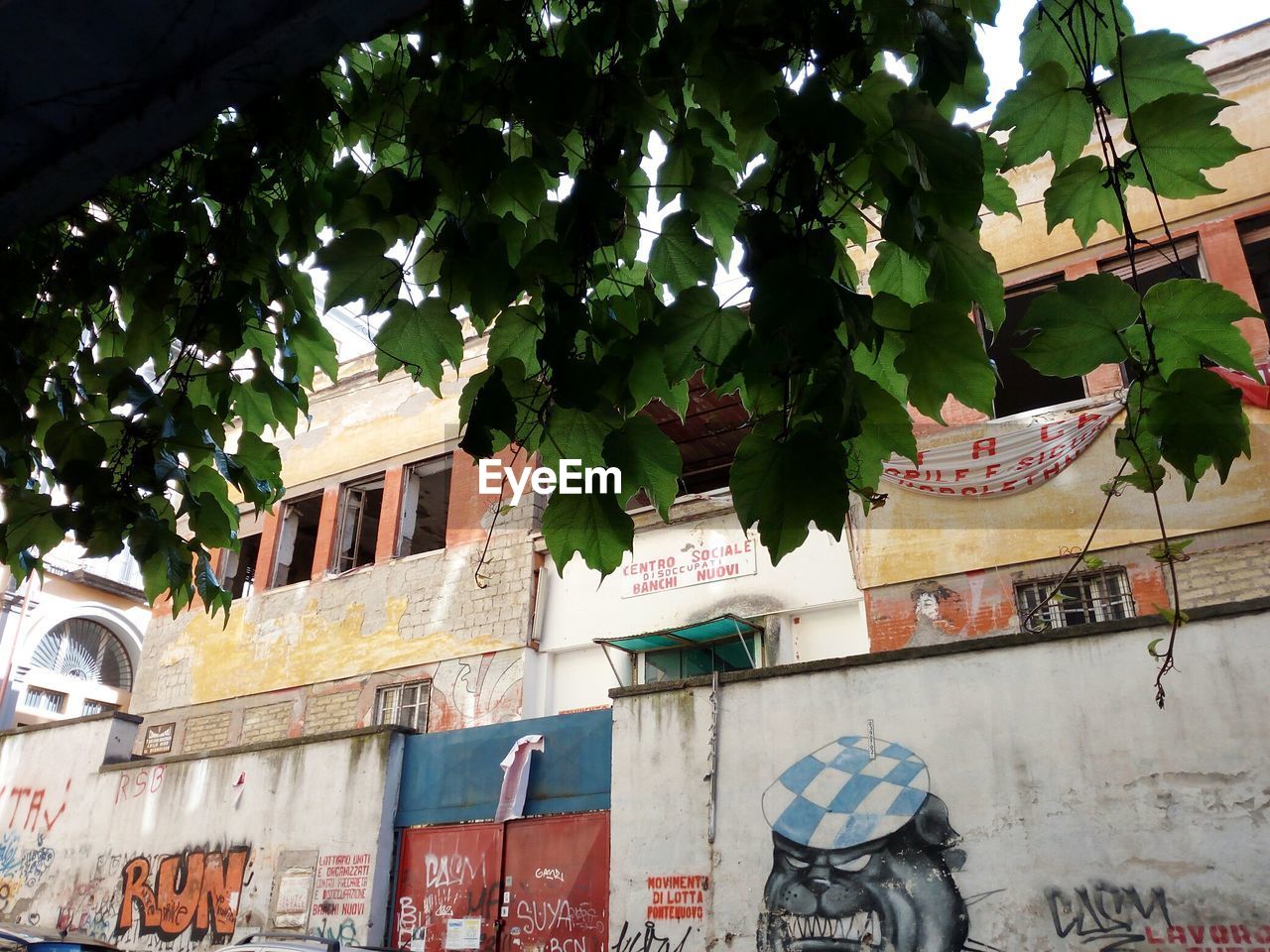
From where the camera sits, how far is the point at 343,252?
2.28 metres

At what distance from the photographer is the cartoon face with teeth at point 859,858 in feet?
23.6

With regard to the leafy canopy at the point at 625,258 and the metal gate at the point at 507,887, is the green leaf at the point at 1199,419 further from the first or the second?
the metal gate at the point at 507,887

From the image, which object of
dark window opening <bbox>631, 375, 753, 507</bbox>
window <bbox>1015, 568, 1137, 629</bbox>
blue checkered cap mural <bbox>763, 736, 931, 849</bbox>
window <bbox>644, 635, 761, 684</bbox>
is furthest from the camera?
dark window opening <bbox>631, 375, 753, 507</bbox>

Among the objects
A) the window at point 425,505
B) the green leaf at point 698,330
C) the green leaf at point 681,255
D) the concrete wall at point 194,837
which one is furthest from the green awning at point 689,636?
the green leaf at point 698,330

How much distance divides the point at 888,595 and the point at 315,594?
8303 millimetres

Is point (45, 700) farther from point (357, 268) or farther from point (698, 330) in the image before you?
point (698, 330)

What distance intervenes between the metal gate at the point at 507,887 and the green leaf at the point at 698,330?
787 cm

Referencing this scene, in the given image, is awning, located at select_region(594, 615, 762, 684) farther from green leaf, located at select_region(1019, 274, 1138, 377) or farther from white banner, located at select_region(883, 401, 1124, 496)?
green leaf, located at select_region(1019, 274, 1138, 377)

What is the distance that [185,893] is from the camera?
11602mm

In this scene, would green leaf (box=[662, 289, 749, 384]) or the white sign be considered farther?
the white sign

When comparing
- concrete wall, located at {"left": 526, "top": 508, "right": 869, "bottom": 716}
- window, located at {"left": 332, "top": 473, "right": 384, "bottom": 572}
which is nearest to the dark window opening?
concrete wall, located at {"left": 526, "top": 508, "right": 869, "bottom": 716}

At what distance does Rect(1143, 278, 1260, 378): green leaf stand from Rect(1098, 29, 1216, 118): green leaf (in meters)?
0.45

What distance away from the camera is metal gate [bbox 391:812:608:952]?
9.16 meters

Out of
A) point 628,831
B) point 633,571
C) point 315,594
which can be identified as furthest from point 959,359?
point 315,594
